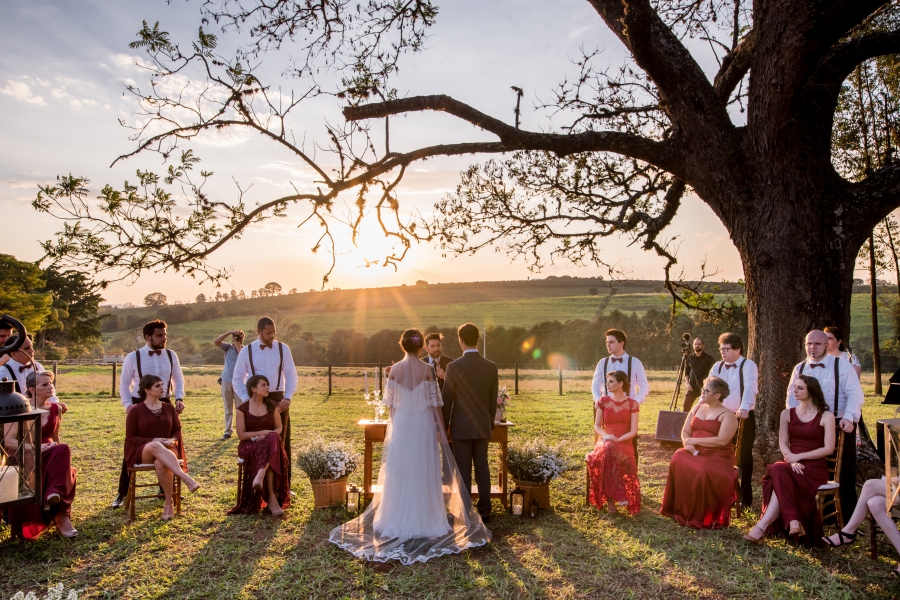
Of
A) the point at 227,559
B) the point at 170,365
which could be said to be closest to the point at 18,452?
the point at 227,559

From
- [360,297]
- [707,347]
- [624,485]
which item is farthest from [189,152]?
[360,297]

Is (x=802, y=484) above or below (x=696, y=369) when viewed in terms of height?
below

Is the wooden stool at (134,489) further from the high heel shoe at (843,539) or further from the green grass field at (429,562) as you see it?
the high heel shoe at (843,539)

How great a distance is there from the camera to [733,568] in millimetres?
5297

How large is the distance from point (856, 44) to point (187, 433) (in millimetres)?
13271

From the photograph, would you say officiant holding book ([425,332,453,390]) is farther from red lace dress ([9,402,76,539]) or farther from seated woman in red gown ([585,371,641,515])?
red lace dress ([9,402,76,539])

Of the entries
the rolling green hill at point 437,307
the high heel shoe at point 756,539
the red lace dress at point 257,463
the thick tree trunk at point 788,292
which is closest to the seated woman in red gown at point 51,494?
the red lace dress at point 257,463

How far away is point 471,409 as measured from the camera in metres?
6.66

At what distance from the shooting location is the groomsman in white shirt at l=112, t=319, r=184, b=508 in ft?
24.0

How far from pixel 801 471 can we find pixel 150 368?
7.06 meters

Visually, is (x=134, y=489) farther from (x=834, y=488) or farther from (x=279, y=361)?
(x=834, y=488)

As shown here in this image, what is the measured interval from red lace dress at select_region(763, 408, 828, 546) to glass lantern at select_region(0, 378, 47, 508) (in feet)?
19.6

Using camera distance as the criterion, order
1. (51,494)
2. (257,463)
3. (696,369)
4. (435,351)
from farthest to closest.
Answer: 1. (696,369)
2. (435,351)
3. (257,463)
4. (51,494)

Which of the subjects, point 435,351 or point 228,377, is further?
point 228,377
